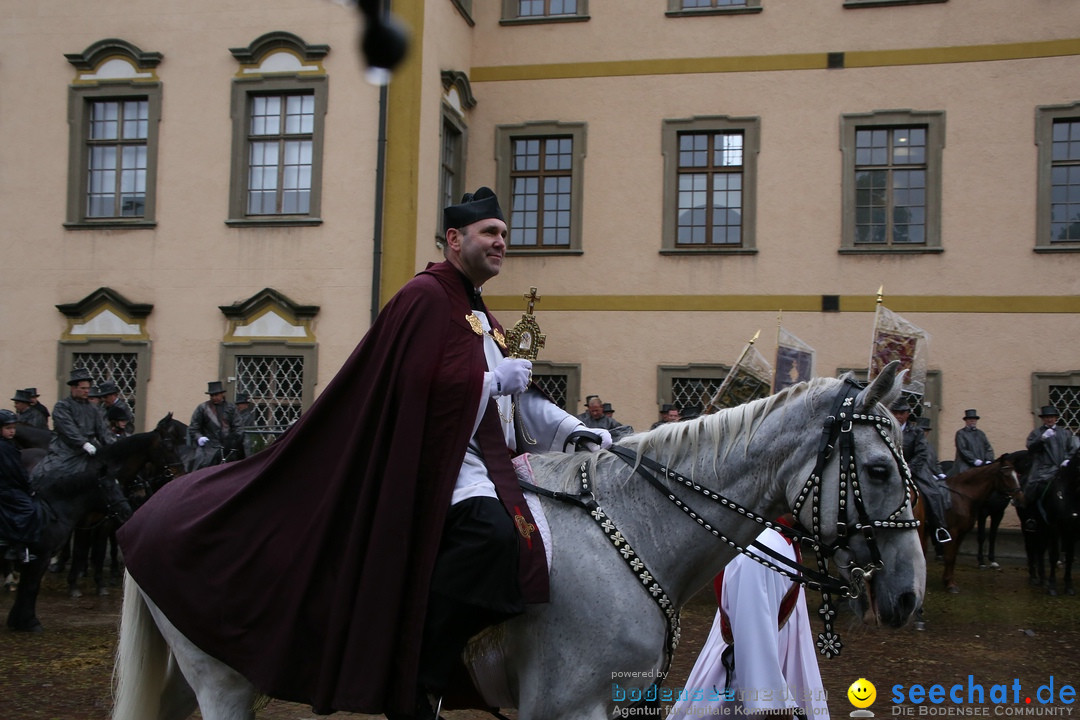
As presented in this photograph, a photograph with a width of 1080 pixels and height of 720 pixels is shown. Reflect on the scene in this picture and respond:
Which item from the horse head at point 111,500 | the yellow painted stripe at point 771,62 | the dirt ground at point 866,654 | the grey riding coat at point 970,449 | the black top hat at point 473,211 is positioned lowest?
the dirt ground at point 866,654

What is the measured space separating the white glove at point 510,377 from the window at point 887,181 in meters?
14.2

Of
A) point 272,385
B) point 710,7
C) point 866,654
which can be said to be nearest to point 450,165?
point 272,385

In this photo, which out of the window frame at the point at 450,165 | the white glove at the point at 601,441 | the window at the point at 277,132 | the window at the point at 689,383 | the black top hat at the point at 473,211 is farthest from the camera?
the window at the point at 689,383

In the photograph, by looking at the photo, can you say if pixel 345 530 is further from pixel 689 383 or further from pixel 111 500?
pixel 689 383

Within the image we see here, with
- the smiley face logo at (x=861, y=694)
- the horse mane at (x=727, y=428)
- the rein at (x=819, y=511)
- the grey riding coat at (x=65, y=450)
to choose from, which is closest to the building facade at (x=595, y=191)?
the grey riding coat at (x=65, y=450)

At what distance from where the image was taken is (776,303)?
1661 centimetres

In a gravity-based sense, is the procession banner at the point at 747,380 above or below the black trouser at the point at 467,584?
above

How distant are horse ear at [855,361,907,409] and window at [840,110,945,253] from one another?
13747 mm

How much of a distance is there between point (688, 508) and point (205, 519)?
174 cm

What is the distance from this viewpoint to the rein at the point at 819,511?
329 cm

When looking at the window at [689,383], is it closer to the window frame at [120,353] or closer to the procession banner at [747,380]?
the window frame at [120,353]

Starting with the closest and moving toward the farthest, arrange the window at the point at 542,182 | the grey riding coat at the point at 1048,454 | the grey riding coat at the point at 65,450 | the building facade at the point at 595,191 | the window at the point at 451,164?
the grey riding coat at the point at 65,450, the grey riding coat at the point at 1048,454, the building facade at the point at 595,191, the window at the point at 451,164, the window at the point at 542,182

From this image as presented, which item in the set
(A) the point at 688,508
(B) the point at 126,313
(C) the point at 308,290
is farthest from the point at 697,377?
(A) the point at 688,508

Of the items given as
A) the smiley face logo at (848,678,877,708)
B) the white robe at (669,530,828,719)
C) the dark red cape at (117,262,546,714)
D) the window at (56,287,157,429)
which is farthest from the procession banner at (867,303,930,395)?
the window at (56,287,157,429)
